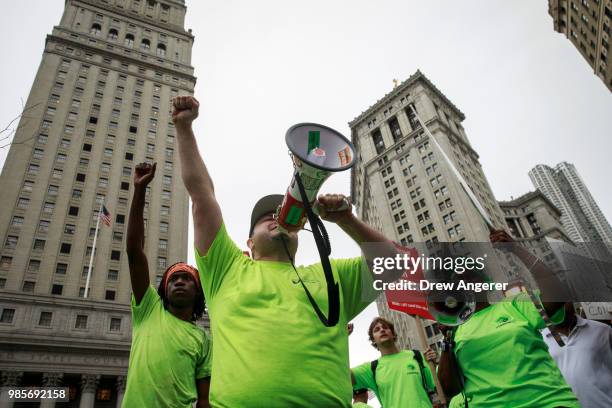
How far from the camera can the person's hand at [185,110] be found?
8.75 feet

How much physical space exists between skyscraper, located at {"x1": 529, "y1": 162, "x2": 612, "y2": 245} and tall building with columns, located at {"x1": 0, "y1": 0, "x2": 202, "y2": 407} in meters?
146

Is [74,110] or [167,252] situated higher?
[74,110]

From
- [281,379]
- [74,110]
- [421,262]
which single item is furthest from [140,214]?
[74,110]

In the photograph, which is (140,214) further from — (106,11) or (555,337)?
(106,11)

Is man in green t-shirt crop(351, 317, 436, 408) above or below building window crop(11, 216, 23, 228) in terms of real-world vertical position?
below

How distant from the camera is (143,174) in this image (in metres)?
3.40

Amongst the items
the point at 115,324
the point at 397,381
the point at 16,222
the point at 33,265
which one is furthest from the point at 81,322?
the point at 397,381

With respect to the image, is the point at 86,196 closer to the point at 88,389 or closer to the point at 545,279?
the point at 88,389

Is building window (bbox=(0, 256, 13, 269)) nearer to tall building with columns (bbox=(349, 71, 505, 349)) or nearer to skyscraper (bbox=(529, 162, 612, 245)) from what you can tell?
tall building with columns (bbox=(349, 71, 505, 349))

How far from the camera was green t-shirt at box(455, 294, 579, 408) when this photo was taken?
10.2ft

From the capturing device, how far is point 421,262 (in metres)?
3.01

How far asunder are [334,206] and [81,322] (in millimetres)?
38505

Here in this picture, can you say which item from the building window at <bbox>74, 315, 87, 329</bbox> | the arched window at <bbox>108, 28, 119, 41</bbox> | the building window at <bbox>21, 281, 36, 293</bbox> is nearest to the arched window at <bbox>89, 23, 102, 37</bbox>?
the arched window at <bbox>108, 28, 119, 41</bbox>

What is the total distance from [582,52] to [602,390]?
222 feet
